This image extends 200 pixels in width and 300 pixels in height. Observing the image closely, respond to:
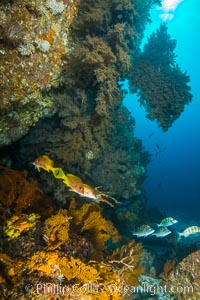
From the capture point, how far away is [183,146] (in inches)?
4904

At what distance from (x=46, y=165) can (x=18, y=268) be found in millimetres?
1342

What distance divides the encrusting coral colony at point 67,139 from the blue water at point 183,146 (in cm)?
633

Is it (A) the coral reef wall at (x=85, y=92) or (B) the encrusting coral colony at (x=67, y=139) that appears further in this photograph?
(A) the coral reef wall at (x=85, y=92)

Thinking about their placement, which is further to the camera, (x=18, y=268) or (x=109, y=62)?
(x=109, y=62)

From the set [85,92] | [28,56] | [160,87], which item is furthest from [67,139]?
[160,87]

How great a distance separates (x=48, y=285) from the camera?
331 centimetres

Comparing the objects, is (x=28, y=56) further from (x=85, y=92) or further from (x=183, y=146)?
(x=183, y=146)


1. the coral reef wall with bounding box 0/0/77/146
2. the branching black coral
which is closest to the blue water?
the branching black coral

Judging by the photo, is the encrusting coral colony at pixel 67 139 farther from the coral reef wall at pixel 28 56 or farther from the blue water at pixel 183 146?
the blue water at pixel 183 146

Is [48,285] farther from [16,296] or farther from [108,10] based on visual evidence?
[108,10]

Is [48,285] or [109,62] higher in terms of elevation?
[109,62]

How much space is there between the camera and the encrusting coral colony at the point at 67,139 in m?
3.49

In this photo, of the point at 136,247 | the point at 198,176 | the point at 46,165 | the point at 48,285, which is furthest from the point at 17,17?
the point at 198,176

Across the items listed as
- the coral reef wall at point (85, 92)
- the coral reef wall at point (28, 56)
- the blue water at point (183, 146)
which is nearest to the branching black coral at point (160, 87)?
the coral reef wall at point (85, 92)
